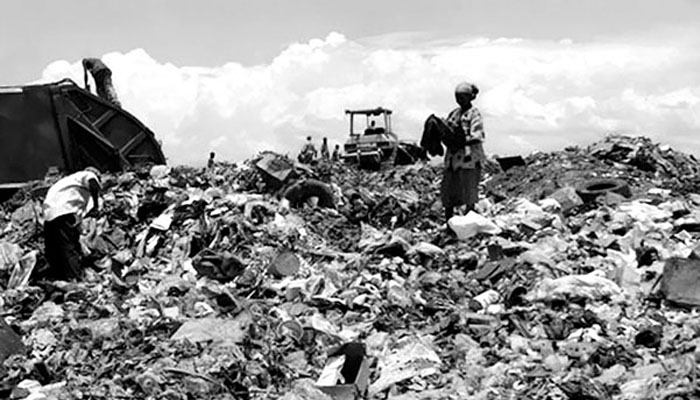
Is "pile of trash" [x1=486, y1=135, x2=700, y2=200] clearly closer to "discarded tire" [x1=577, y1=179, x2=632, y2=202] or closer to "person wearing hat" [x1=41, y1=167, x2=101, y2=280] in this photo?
"discarded tire" [x1=577, y1=179, x2=632, y2=202]

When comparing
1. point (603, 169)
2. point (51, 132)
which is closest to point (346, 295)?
point (51, 132)

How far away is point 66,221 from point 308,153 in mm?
6435

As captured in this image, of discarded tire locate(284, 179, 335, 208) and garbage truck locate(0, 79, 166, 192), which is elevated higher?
garbage truck locate(0, 79, 166, 192)

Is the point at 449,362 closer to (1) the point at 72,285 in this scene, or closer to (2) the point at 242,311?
(2) the point at 242,311

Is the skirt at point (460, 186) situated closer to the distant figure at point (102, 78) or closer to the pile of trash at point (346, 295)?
the pile of trash at point (346, 295)

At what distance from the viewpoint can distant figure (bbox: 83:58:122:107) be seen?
11000 mm

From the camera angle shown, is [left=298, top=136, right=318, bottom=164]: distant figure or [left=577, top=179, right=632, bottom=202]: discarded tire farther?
[left=298, top=136, right=318, bottom=164]: distant figure

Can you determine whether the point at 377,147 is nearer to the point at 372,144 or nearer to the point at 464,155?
the point at 372,144

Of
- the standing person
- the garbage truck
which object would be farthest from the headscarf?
the garbage truck

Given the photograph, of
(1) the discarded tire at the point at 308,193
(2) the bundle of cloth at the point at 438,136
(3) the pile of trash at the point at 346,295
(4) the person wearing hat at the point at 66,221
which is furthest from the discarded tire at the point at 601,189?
(4) the person wearing hat at the point at 66,221

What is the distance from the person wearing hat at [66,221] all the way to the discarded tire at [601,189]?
4580 millimetres

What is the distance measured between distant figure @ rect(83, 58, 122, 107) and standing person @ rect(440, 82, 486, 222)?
15.6 ft

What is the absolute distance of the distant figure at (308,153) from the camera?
39.9 ft

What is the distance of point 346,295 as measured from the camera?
6418 millimetres
